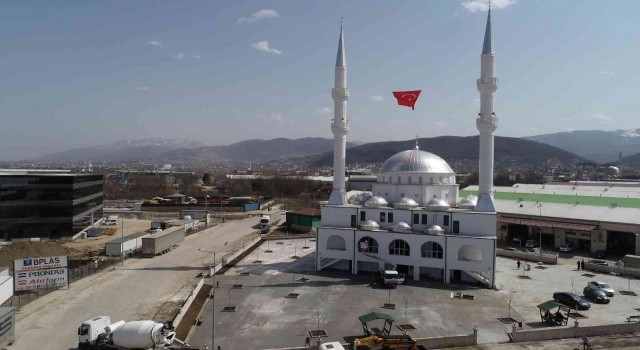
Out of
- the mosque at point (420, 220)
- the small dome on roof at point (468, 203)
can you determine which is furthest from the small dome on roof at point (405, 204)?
the small dome on roof at point (468, 203)

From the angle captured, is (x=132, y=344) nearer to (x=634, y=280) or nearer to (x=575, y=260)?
(x=634, y=280)

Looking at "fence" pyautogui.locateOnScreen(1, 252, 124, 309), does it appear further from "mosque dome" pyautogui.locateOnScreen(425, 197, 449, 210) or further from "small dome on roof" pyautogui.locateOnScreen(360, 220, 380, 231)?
"mosque dome" pyautogui.locateOnScreen(425, 197, 449, 210)

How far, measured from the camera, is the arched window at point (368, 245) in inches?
1515

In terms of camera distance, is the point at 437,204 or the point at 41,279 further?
the point at 437,204

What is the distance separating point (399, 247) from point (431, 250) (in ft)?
8.58

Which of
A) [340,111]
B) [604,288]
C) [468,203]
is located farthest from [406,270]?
[340,111]

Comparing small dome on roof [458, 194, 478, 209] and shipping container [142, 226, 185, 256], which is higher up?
small dome on roof [458, 194, 478, 209]

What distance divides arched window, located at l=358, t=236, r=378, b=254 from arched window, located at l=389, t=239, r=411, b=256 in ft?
4.54

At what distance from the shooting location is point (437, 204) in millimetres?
38625

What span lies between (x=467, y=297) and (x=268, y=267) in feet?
58.6

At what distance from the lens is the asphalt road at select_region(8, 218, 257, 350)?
2469 centimetres

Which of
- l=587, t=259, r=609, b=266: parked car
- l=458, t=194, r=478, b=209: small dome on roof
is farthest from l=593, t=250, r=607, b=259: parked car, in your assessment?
l=458, t=194, r=478, b=209: small dome on roof

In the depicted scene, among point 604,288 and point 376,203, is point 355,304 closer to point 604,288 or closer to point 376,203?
point 376,203

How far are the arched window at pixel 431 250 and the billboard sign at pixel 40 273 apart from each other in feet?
Result: 90.7
